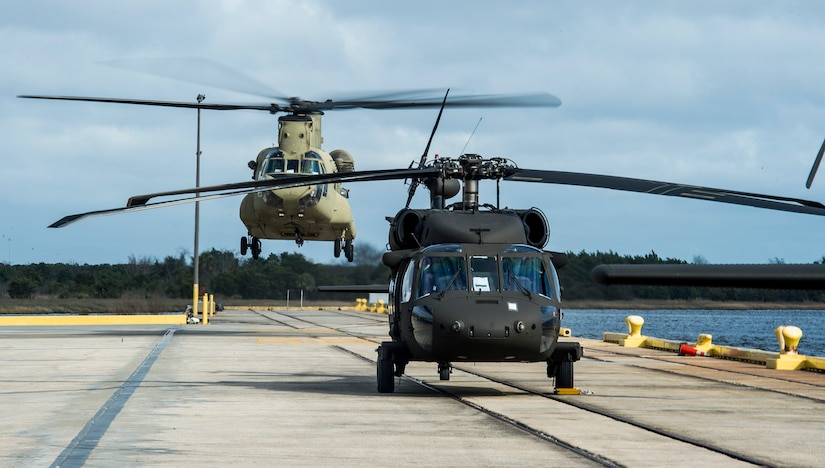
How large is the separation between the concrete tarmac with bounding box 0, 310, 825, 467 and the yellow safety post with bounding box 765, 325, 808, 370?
1.43ft

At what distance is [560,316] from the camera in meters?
16.3

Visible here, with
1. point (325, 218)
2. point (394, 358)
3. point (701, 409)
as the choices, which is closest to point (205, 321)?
point (325, 218)

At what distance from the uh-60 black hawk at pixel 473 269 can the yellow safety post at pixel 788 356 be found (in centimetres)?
812

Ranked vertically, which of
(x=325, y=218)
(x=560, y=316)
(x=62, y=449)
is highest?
(x=325, y=218)

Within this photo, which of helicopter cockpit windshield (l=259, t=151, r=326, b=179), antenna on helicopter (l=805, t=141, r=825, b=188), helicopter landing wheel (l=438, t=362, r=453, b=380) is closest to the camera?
antenna on helicopter (l=805, t=141, r=825, b=188)

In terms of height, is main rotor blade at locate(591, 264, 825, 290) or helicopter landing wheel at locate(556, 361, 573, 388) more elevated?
main rotor blade at locate(591, 264, 825, 290)

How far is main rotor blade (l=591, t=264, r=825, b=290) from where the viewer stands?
5992 millimetres

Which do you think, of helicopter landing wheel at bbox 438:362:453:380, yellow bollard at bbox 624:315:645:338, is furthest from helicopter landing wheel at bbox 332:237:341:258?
helicopter landing wheel at bbox 438:362:453:380

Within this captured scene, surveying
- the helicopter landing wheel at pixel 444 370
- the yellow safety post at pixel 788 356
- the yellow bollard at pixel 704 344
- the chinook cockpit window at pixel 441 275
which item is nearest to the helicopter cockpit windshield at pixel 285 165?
the yellow bollard at pixel 704 344

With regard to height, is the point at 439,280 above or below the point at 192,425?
above

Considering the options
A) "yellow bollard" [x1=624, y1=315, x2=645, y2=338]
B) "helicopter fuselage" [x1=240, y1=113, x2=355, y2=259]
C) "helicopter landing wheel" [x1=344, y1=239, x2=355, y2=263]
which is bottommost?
"yellow bollard" [x1=624, y1=315, x2=645, y2=338]

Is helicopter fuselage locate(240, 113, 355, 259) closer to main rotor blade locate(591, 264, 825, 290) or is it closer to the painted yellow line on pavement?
the painted yellow line on pavement

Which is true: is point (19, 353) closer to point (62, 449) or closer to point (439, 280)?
point (439, 280)

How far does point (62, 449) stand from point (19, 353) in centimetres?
1812
